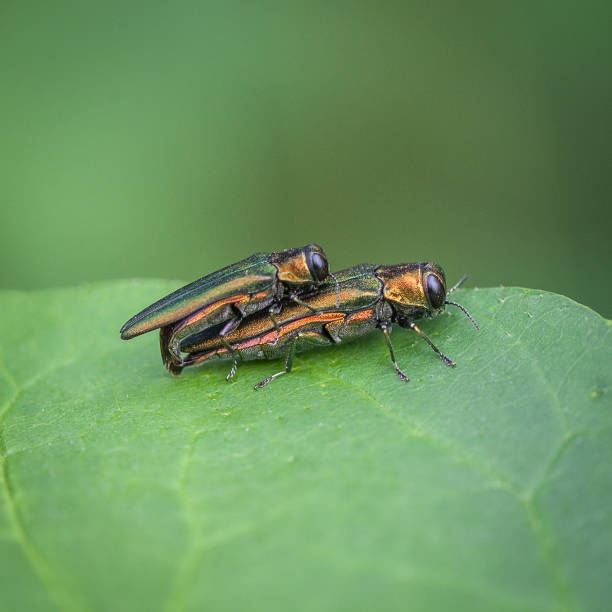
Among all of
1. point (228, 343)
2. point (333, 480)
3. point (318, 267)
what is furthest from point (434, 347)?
point (333, 480)

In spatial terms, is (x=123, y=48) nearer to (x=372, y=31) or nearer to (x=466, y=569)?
(x=372, y=31)

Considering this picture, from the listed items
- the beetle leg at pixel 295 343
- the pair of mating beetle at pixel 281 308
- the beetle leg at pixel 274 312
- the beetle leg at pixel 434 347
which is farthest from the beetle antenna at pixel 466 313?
the beetle leg at pixel 274 312

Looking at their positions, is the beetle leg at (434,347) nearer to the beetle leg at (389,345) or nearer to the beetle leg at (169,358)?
the beetle leg at (389,345)

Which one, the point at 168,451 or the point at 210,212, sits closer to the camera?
the point at 168,451

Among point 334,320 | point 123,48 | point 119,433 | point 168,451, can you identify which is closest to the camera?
point 168,451

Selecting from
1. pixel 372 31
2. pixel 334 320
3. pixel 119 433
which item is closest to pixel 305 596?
pixel 119 433

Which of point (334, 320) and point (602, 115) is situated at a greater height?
point (602, 115)
